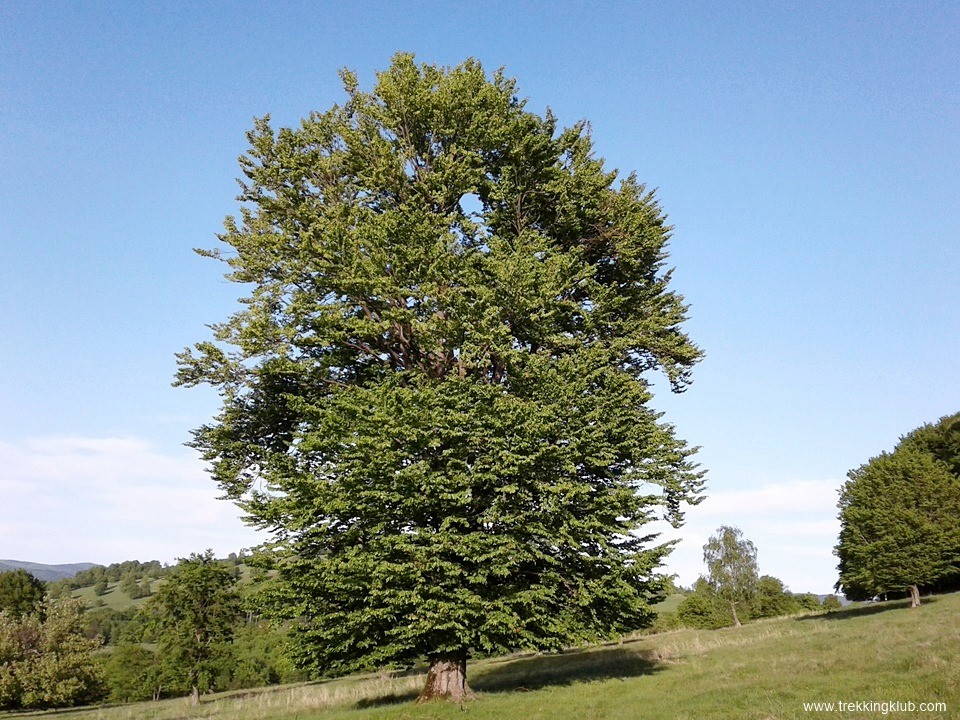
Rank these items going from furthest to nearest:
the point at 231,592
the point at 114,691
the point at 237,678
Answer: the point at 237,678
the point at 114,691
the point at 231,592

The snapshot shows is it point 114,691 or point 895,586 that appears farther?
point 114,691

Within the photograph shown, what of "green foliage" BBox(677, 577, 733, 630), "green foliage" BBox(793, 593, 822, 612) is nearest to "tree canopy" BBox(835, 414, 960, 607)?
"green foliage" BBox(677, 577, 733, 630)

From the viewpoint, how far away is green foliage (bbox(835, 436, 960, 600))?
39.9 meters

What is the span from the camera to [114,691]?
2422 inches

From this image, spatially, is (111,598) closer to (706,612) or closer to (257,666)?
(257,666)

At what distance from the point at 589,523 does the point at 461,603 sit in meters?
4.08

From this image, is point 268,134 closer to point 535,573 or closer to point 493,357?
point 493,357

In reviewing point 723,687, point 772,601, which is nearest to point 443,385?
point 723,687

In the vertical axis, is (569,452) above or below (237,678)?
above

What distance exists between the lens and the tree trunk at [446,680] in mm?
17125

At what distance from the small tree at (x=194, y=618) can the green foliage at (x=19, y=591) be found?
138 ft

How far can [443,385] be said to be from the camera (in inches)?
653

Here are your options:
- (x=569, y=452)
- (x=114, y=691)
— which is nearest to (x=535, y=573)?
(x=569, y=452)

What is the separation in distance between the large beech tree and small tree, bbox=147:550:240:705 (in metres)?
29.3
